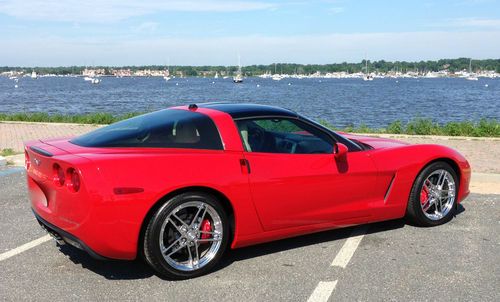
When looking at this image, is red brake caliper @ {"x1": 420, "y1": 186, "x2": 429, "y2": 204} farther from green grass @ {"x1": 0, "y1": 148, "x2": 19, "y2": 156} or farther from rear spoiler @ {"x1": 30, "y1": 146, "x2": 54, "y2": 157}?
green grass @ {"x1": 0, "y1": 148, "x2": 19, "y2": 156}

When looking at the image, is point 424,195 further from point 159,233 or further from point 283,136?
point 159,233

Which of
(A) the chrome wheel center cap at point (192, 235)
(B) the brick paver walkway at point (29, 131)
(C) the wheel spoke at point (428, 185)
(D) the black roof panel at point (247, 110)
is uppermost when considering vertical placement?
(D) the black roof panel at point (247, 110)

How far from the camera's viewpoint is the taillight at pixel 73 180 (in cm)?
383

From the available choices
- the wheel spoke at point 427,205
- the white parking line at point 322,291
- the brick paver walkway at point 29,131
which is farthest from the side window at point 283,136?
the brick paver walkway at point 29,131

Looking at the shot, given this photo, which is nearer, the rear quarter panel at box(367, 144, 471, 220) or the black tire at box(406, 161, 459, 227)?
the rear quarter panel at box(367, 144, 471, 220)

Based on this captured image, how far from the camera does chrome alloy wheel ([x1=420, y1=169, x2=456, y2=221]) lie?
213 inches

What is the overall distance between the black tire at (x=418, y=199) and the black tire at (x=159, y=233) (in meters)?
2.10

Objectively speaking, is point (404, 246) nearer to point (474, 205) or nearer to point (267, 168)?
point (267, 168)

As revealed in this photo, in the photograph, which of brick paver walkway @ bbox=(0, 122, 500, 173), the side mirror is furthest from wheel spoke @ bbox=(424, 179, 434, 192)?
brick paver walkway @ bbox=(0, 122, 500, 173)

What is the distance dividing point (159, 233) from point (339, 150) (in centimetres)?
173

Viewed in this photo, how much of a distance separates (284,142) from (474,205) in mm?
3005

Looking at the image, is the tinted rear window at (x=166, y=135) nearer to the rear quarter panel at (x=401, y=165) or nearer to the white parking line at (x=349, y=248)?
the white parking line at (x=349, y=248)

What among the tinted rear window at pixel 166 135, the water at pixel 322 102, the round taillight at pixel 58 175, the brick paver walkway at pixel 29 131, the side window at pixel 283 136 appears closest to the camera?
the round taillight at pixel 58 175

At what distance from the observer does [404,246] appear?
194 inches
